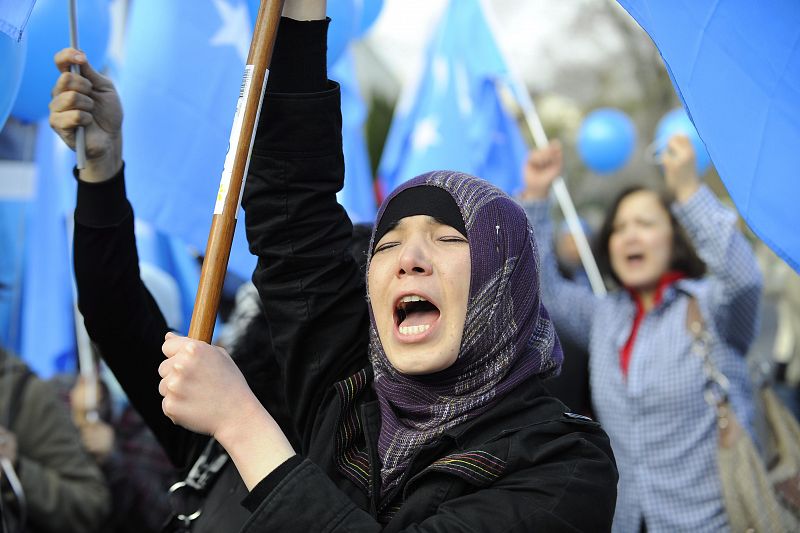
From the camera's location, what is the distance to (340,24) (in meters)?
3.94

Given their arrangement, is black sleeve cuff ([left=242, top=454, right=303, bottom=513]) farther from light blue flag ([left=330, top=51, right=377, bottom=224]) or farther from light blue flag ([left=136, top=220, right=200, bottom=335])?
light blue flag ([left=136, top=220, right=200, bottom=335])

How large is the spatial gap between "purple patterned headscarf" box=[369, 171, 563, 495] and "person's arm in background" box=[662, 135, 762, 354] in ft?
5.60

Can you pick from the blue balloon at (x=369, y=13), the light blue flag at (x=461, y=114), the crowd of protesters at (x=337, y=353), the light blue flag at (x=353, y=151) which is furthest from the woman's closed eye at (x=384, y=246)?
the light blue flag at (x=461, y=114)

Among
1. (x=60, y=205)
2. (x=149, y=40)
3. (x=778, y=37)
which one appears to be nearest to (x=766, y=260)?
(x=60, y=205)

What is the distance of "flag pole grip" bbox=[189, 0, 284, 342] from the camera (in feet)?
5.11

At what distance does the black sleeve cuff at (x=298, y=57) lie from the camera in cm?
182

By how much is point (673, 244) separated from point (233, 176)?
2.54 meters

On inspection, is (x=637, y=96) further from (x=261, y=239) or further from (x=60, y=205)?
(x=261, y=239)

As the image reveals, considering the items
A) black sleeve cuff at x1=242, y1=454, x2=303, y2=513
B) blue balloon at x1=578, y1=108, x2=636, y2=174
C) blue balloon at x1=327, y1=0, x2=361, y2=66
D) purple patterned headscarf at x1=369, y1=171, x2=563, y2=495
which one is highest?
blue balloon at x1=578, y1=108, x2=636, y2=174

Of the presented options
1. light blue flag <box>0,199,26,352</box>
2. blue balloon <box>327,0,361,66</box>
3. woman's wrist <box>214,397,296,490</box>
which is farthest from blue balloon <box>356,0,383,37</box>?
woman's wrist <box>214,397,296,490</box>

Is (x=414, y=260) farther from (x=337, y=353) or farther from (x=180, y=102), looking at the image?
(x=180, y=102)

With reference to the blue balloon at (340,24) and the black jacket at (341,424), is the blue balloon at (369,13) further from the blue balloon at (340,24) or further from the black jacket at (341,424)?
the black jacket at (341,424)

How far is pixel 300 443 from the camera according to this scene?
6.65 feet

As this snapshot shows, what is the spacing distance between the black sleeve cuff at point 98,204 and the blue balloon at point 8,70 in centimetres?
21
